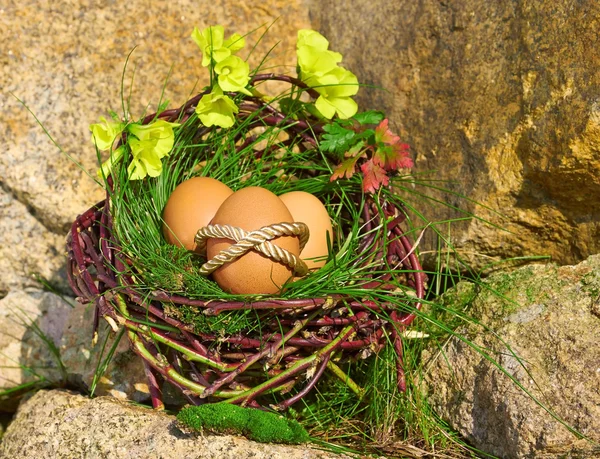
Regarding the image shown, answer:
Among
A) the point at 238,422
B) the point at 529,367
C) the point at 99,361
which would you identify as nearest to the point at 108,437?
the point at 99,361

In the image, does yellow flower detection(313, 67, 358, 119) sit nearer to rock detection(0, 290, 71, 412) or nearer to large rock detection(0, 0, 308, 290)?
large rock detection(0, 0, 308, 290)

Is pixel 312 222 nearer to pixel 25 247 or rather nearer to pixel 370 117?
pixel 370 117

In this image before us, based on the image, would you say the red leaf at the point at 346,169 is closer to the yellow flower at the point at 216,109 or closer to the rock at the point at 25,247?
the yellow flower at the point at 216,109

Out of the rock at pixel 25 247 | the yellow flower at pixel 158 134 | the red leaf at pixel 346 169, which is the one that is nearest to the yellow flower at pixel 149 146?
the yellow flower at pixel 158 134

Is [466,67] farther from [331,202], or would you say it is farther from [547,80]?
[331,202]

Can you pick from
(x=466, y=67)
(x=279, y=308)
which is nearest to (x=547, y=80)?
(x=466, y=67)

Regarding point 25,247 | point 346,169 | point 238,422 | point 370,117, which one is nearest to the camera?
point 238,422
